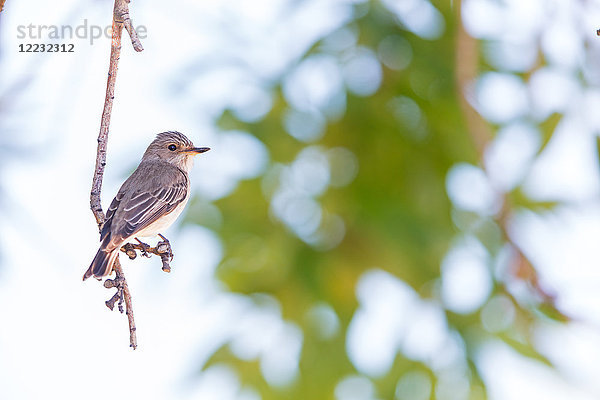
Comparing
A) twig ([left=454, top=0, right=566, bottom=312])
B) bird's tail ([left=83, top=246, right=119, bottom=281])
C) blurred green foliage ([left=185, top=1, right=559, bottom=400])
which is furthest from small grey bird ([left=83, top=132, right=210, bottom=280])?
twig ([left=454, top=0, right=566, bottom=312])

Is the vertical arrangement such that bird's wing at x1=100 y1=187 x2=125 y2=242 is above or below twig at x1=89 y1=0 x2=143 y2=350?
below

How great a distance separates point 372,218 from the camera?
17.4ft

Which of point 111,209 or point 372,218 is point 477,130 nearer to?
point 372,218

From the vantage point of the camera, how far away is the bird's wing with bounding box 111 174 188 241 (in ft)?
10.8

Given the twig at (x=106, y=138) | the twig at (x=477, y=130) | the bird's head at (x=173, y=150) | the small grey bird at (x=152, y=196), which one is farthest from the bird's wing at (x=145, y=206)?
the twig at (x=477, y=130)

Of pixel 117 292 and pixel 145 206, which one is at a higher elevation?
pixel 117 292

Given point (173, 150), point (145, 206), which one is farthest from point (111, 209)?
point (173, 150)

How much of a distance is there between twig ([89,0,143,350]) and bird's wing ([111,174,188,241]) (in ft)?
2.49

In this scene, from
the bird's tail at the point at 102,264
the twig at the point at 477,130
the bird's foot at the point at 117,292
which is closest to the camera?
the bird's foot at the point at 117,292

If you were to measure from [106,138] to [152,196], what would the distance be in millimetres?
1797

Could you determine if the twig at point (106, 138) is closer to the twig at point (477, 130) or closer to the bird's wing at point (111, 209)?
the bird's wing at point (111, 209)

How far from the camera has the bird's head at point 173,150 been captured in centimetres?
466

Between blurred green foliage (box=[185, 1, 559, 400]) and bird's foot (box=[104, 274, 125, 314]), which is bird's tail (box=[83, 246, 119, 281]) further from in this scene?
blurred green foliage (box=[185, 1, 559, 400])

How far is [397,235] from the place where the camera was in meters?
5.30
